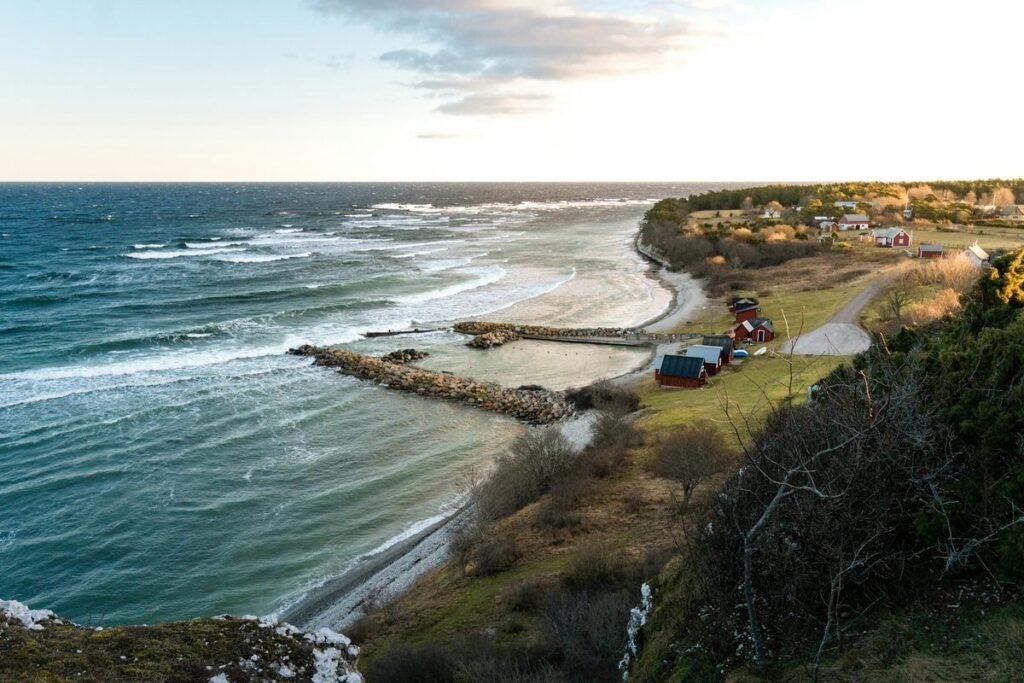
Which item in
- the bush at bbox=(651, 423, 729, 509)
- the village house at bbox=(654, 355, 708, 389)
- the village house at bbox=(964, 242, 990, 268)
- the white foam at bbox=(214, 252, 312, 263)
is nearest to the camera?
the bush at bbox=(651, 423, 729, 509)

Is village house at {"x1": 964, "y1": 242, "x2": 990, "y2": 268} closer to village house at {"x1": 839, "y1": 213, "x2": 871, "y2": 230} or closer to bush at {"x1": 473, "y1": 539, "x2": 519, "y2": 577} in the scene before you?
bush at {"x1": 473, "y1": 539, "x2": 519, "y2": 577}

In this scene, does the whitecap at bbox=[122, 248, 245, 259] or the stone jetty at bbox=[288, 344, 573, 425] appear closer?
the stone jetty at bbox=[288, 344, 573, 425]

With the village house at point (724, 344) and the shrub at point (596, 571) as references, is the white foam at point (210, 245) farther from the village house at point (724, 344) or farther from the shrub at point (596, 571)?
the shrub at point (596, 571)

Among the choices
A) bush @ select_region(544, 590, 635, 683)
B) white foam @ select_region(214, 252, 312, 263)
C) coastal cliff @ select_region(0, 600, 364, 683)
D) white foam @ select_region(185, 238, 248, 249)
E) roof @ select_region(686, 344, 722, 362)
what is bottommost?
bush @ select_region(544, 590, 635, 683)

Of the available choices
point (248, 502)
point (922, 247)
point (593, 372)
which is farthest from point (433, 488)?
point (922, 247)

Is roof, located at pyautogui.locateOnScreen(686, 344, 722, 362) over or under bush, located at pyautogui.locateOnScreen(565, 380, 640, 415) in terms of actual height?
over

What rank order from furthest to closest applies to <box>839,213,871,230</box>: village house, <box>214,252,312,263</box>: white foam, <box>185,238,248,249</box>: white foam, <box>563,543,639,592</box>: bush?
<box>185,238,248,249</box>: white foam → <box>839,213,871,230</box>: village house → <box>214,252,312,263</box>: white foam → <box>563,543,639,592</box>: bush

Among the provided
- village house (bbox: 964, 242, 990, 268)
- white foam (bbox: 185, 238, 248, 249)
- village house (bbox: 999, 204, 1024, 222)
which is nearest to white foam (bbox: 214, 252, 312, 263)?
white foam (bbox: 185, 238, 248, 249)

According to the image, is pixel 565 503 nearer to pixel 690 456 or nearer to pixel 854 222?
pixel 690 456
